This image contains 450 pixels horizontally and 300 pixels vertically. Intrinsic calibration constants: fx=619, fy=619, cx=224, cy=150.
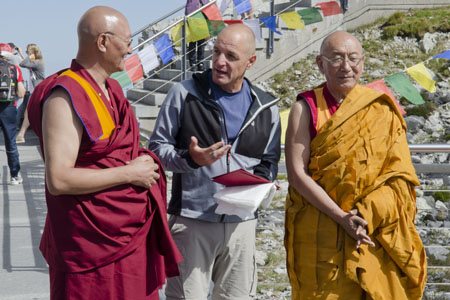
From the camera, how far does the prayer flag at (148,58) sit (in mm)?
8953

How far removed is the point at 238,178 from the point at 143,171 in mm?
511

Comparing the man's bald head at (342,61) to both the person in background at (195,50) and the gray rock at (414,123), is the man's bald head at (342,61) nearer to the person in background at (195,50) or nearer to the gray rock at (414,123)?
the gray rock at (414,123)

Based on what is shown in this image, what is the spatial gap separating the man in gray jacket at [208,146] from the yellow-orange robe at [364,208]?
319mm

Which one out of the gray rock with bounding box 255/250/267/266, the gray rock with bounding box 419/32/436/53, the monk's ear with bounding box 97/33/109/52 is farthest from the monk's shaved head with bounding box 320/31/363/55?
the gray rock with bounding box 419/32/436/53

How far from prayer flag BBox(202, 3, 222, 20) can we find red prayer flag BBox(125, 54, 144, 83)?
2.08 meters

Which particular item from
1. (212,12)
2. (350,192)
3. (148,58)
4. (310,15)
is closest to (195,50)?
(212,12)

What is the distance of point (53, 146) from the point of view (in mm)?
2381

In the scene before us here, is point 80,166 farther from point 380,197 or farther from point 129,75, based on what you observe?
point 129,75

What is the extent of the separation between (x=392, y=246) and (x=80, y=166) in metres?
1.51

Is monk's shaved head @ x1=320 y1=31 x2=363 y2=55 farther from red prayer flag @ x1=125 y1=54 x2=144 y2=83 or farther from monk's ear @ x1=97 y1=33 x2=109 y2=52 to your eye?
red prayer flag @ x1=125 y1=54 x2=144 y2=83

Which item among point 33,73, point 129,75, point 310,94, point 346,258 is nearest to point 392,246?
point 346,258

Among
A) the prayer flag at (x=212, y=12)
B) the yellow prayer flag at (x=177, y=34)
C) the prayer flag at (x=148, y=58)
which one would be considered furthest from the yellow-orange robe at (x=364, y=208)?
the prayer flag at (x=212, y=12)

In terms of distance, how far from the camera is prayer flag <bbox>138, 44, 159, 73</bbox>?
8.95 m

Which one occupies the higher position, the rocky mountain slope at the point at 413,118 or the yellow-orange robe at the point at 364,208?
the yellow-orange robe at the point at 364,208
